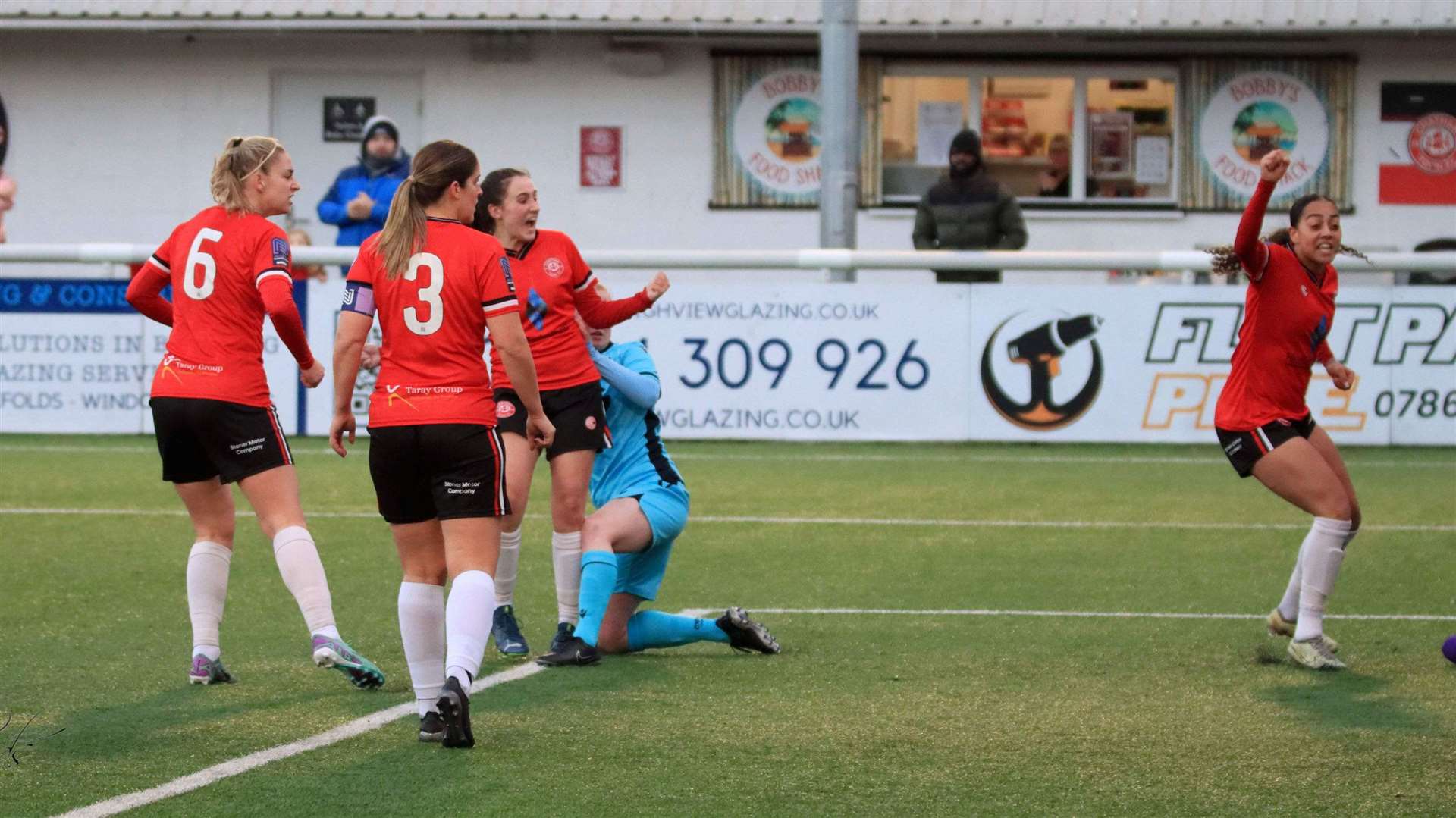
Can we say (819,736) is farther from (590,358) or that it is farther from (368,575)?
(368,575)

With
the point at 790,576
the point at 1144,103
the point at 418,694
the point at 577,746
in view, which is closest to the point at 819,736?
the point at 577,746

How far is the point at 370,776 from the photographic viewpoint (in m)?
5.29

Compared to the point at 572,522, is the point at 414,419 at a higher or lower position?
higher

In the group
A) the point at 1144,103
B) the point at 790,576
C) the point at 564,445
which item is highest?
the point at 1144,103

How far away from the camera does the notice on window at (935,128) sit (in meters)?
21.4

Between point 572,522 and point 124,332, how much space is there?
837 cm

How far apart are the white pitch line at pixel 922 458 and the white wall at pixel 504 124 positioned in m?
7.28

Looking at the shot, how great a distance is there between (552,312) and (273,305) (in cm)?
146

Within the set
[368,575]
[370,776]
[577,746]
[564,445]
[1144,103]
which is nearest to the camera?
[370,776]

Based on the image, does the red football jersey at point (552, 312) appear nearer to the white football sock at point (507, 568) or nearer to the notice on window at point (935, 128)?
the white football sock at point (507, 568)

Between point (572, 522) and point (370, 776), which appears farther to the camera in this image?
point (572, 522)

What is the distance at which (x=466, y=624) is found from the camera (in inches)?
224

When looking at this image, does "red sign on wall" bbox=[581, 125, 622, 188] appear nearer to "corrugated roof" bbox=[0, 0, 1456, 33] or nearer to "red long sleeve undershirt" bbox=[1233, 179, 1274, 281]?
"corrugated roof" bbox=[0, 0, 1456, 33]

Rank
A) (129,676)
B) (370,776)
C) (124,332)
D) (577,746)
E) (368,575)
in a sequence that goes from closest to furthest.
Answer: (370,776)
(577,746)
(129,676)
(368,575)
(124,332)
